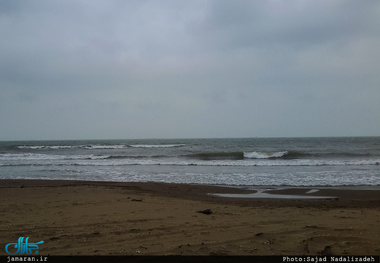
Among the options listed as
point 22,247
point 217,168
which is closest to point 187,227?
point 22,247

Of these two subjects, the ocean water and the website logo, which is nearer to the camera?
the website logo

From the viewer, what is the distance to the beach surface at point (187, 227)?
12.4 ft

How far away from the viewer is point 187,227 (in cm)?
489

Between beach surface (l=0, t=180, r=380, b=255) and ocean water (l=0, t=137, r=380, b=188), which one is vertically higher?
beach surface (l=0, t=180, r=380, b=255)

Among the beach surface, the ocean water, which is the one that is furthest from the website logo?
the ocean water

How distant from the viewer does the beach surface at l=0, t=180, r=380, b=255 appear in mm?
3785

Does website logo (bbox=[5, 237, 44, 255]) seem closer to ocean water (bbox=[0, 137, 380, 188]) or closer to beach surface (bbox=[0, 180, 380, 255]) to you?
beach surface (bbox=[0, 180, 380, 255])

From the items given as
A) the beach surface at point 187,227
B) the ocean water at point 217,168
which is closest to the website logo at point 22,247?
the beach surface at point 187,227

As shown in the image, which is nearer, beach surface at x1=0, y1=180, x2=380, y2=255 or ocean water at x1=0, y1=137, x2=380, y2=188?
beach surface at x1=0, y1=180, x2=380, y2=255

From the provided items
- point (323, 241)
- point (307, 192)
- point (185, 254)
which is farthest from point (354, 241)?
point (307, 192)

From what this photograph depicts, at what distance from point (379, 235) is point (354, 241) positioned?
2.22 feet

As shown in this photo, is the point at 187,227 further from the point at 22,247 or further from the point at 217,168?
the point at 217,168

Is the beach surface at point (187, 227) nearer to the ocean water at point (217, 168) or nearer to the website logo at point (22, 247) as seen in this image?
the website logo at point (22, 247)

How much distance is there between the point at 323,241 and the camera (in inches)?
159
